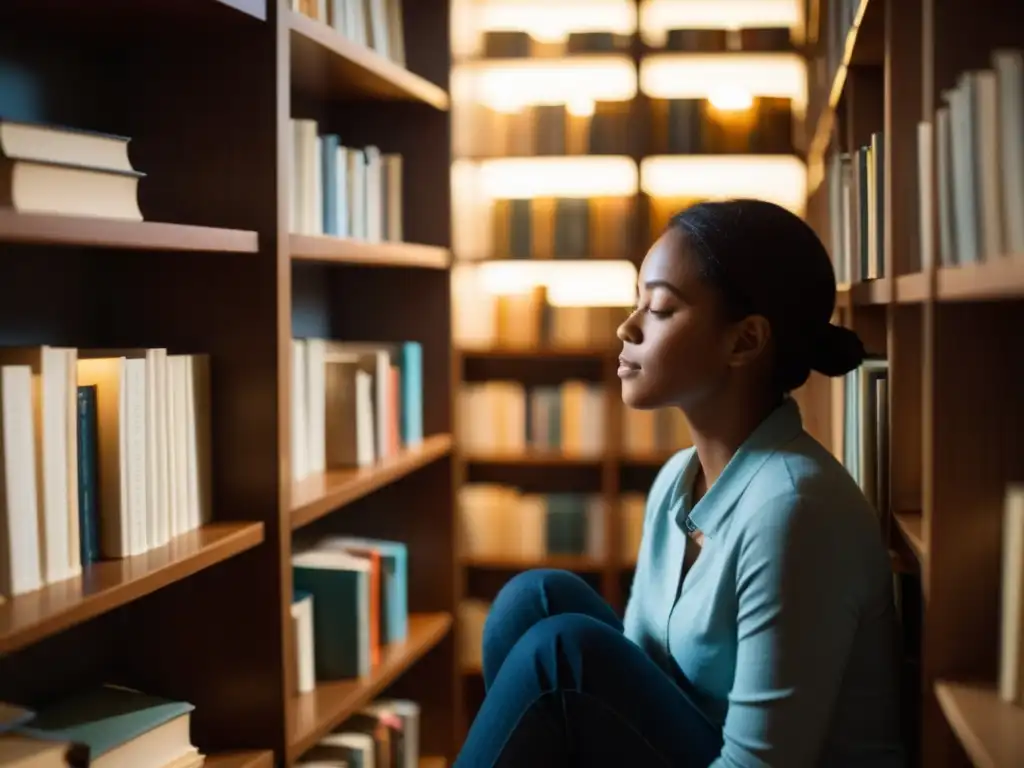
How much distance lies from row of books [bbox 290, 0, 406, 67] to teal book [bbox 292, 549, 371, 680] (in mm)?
1116

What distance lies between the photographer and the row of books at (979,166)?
1137 millimetres

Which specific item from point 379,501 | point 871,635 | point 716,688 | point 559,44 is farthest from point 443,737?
point 559,44

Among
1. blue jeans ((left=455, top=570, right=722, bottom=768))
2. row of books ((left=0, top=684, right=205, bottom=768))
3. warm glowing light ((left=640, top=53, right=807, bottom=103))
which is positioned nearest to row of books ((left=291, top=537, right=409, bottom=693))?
row of books ((left=0, top=684, right=205, bottom=768))

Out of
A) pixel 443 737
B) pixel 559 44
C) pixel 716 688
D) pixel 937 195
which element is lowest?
pixel 443 737

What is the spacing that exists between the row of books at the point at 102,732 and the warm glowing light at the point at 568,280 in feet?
8.27

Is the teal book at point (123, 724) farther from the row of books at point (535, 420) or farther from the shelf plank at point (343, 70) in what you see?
A: the row of books at point (535, 420)

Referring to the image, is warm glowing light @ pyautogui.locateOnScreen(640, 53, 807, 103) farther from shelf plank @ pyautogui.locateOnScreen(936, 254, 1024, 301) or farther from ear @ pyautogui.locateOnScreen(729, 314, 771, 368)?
shelf plank @ pyautogui.locateOnScreen(936, 254, 1024, 301)

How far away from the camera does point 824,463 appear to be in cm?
166

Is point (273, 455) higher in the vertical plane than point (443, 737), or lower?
higher

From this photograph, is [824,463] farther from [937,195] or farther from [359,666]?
[359,666]

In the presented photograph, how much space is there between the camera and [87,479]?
1.68 m

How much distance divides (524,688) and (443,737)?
164cm

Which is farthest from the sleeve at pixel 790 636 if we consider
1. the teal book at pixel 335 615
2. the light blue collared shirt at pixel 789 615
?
the teal book at pixel 335 615

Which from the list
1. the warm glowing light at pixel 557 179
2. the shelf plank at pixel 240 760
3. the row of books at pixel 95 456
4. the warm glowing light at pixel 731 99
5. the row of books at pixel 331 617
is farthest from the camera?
the warm glowing light at pixel 557 179
